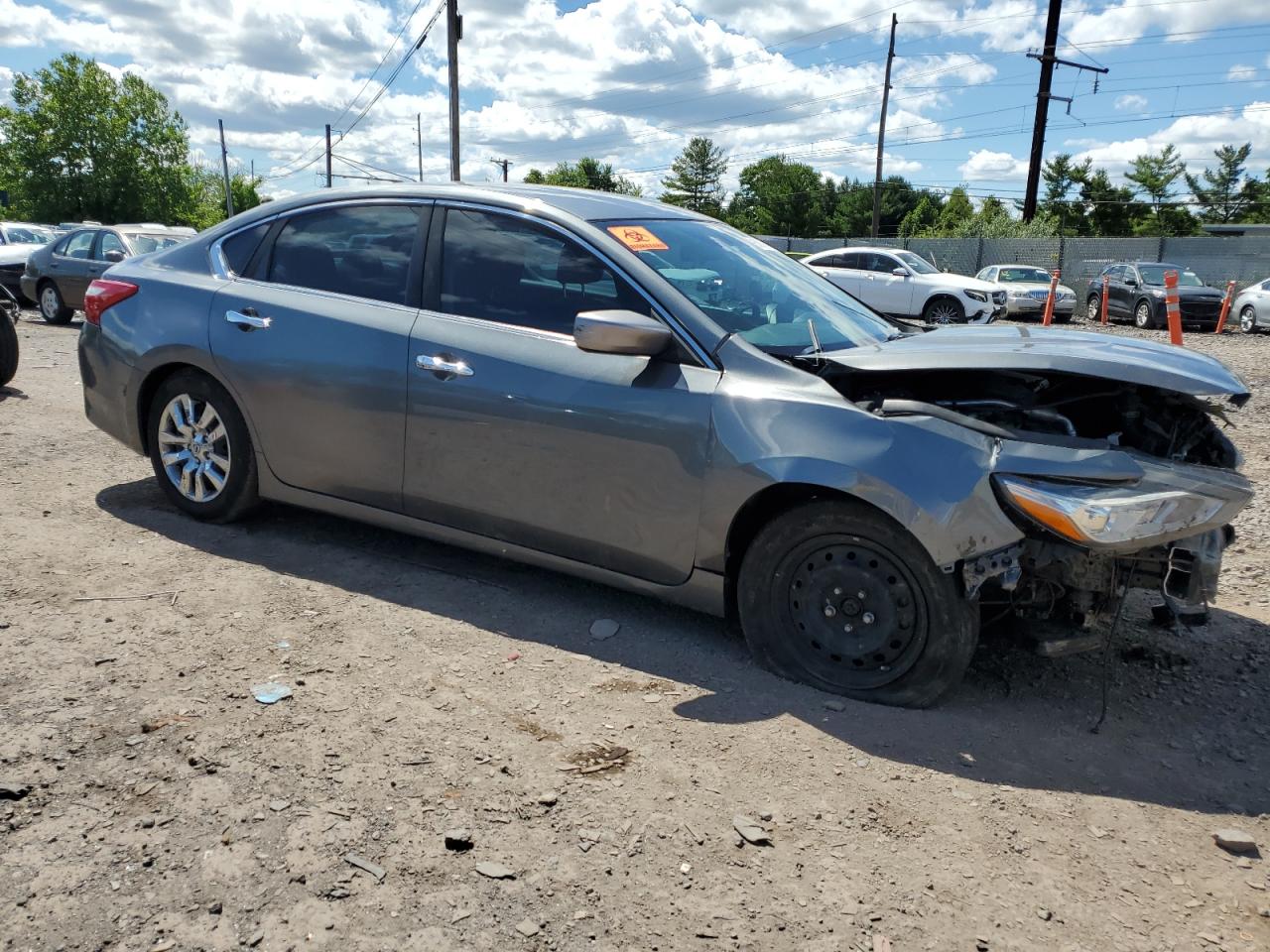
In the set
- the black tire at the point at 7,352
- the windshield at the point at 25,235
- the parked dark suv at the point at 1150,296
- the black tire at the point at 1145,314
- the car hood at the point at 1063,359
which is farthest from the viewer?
the black tire at the point at 1145,314

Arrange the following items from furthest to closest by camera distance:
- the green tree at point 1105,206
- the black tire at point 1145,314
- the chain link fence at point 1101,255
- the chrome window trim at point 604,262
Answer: the green tree at point 1105,206 → the chain link fence at point 1101,255 → the black tire at point 1145,314 → the chrome window trim at point 604,262

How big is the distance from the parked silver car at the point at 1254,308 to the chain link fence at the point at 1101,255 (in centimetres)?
564

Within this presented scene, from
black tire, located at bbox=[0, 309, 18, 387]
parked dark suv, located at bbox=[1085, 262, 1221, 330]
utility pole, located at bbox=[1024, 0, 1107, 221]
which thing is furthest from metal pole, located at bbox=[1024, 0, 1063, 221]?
black tire, located at bbox=[0, 309, 18, 387]

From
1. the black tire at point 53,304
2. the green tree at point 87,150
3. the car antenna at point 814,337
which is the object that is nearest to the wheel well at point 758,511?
the car antenna at point 814,337

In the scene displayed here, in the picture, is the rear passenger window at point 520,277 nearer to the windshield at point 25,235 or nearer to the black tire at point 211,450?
the black tire at point 211,450

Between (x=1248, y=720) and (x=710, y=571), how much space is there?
6.19ft

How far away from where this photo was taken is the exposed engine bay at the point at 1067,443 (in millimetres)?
3053

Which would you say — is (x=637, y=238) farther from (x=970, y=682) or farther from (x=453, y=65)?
(x=453, y=65)

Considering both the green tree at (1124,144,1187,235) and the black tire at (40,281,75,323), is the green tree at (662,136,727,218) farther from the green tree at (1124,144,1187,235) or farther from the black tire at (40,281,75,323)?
the black tire at (40,281,75,323)

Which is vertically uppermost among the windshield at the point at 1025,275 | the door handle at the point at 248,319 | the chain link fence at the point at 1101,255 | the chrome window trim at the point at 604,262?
the chain link fence at the point at 1101,255

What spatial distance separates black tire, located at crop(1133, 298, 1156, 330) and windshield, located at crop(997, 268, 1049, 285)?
265cm

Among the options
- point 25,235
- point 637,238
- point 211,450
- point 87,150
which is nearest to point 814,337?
point 637,238

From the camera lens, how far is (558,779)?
2.83 m

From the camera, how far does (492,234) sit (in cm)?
403
